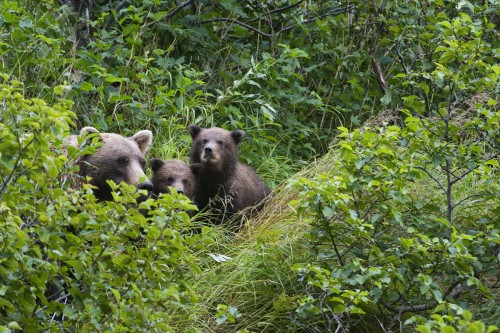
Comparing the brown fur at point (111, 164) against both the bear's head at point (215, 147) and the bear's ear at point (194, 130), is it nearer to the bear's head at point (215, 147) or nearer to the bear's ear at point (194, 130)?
the bear's head at point (215, 147)

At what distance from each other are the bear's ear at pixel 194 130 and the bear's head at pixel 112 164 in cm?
132

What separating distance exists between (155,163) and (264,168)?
1.54 meters

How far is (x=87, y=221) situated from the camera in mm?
5312

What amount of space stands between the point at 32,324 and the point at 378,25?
267 inches

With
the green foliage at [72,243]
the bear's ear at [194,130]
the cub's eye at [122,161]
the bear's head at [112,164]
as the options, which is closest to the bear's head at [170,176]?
the bear's ear at [194,130]

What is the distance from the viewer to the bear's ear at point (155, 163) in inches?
360

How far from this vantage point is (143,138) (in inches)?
339

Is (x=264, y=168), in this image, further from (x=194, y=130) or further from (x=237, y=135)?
(x=194, y=130)

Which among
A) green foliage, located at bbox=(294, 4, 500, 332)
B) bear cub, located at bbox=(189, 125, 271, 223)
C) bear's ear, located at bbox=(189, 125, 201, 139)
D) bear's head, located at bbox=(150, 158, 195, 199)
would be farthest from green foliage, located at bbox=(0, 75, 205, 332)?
bear's ear, located at bbox=(189, 125, 201, 139)

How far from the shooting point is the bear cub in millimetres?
9414

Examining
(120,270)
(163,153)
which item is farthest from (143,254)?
(163,153)

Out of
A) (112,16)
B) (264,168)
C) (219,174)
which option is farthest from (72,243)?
(112,16)

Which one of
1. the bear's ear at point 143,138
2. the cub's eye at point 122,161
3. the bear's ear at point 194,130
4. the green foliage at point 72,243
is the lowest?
the bear's ear at point 194,130

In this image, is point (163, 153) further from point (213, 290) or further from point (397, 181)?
point (397, 181)
